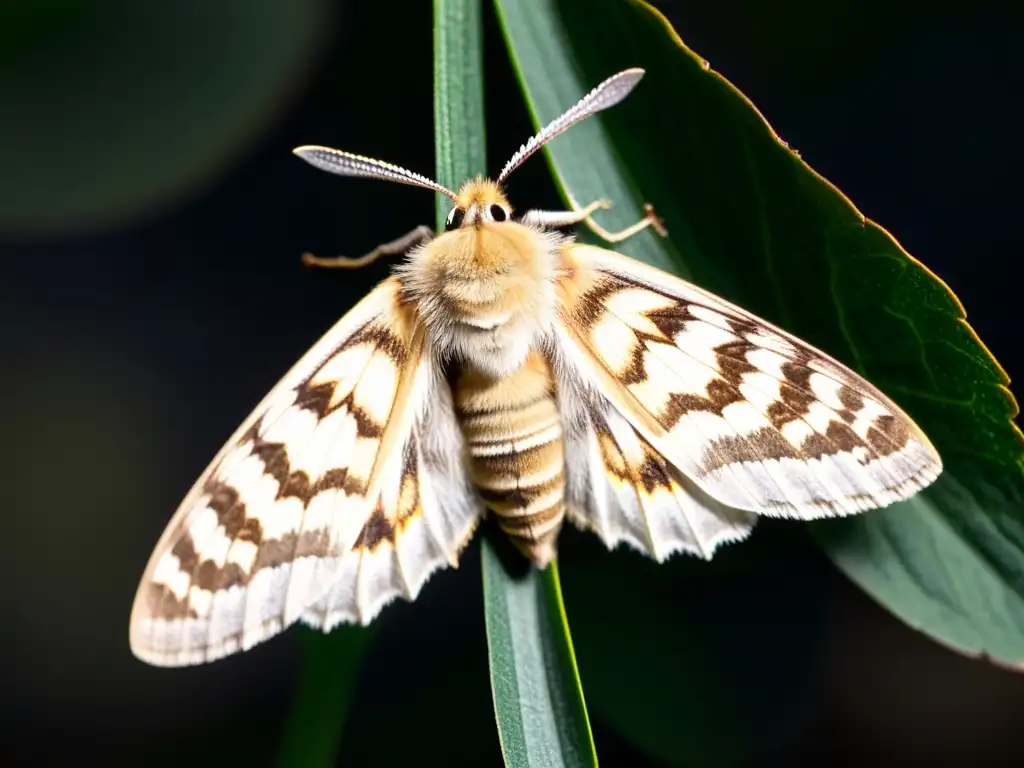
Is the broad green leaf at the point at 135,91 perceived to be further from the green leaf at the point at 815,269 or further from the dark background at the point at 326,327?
the green leaf at the point at 815,269

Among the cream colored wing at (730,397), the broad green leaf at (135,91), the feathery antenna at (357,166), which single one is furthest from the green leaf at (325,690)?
the broad green leaf at (135,91)

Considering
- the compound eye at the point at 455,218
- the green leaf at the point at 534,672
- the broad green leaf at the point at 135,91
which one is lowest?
the green leaf at the point at 534,672

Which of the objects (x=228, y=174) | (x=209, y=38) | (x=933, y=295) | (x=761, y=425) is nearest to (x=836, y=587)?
(x=761, y=425)

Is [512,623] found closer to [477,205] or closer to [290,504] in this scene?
[290,504]

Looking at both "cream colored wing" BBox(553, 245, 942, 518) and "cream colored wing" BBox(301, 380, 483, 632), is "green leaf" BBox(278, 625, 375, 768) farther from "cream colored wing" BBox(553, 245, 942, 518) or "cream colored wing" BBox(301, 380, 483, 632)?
→ "cream colored wing" BBox(553, 245, 942, 518)

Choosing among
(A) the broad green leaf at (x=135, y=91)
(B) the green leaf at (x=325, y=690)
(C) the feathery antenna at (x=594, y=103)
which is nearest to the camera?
(C) the feathery antenna at (x=594, y=103)

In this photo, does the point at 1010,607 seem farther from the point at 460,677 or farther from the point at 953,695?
the point at 460,677

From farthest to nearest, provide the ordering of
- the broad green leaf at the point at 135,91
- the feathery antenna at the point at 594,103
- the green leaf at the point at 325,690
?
1. the broad green leaf at the point at 135,91
2. the green leaf at the point at 325,690
3. the feathery antenna at the point at 594,103
